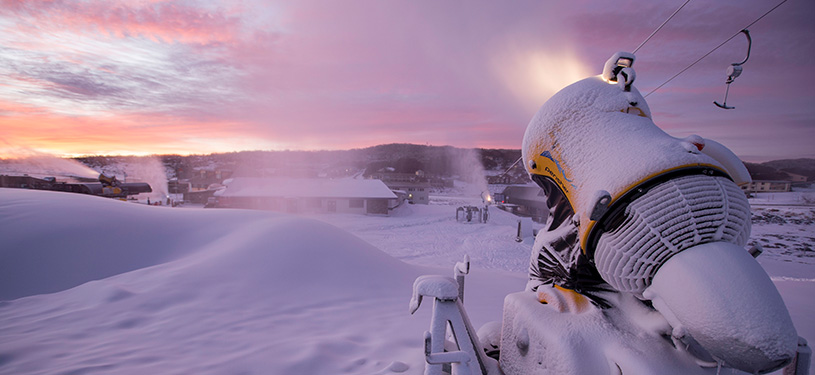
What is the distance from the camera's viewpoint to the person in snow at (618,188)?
1379 mm

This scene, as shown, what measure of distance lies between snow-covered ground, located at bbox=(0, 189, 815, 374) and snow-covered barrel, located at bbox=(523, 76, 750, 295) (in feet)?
Result: 8.50

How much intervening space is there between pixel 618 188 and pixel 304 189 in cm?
3243

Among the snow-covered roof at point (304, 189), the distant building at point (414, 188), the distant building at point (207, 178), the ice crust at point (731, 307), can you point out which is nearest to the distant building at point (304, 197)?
the snow-covered roof at point (304, 189)

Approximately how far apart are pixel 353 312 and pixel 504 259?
8.76 meters

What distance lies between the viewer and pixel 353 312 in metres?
5.41

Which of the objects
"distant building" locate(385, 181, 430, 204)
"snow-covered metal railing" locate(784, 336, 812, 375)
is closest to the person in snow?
"snow-covered metal railing" locate(784, 336, 812, 375)

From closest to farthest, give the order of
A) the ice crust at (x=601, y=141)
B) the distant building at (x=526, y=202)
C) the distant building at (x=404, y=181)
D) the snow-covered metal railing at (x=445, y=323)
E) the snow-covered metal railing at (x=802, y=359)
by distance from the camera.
→ the ice crust at (x=601, y=141) → the snow-covered metal railing at (x=802, y=359) → the snow-covered metal railing at (x=445, y=323) → the distant building at (x=526, y=202) → the distant building at (x=404, y=181)

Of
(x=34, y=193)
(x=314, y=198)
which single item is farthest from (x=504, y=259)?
(x=314, y=198)

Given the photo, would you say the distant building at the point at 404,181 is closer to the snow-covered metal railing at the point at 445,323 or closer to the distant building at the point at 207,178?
the distant building at the point at 207,178

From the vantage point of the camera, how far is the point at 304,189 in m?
32.0

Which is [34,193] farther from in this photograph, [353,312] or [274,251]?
[353,312]

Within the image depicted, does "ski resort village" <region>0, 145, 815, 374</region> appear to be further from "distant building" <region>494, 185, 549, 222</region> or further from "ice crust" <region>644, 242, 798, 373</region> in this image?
"distant building" <region>494, 185, 549, 222</region>

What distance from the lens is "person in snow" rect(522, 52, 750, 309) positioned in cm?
138

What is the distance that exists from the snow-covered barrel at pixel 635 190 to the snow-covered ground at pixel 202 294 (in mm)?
2592
